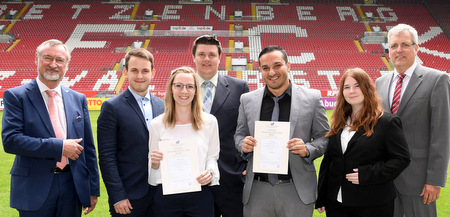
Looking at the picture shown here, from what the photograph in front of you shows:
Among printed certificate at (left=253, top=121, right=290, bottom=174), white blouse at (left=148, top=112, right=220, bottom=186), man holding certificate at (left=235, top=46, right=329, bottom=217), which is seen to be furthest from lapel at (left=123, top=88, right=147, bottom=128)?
printed certificate at (left=253, top=121, right=290, bottom=174)

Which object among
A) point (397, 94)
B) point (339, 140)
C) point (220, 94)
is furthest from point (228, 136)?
point (397, 94)

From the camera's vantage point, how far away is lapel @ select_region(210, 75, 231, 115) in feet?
11.6

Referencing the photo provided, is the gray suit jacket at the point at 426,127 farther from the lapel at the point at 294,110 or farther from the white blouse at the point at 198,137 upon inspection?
the white blouse at the point at 198,137

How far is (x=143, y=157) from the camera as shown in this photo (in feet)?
10.3

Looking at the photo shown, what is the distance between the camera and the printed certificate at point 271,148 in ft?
9.69

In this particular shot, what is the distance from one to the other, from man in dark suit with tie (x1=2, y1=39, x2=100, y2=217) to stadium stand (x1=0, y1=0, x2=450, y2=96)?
71.0ft

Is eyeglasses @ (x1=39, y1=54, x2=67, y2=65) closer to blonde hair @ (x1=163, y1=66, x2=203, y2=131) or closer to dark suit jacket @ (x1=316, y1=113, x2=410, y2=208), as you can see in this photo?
blonde hair @ (x1=163, y1=66, x2=203, y2=131)

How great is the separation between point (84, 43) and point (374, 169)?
32.9m

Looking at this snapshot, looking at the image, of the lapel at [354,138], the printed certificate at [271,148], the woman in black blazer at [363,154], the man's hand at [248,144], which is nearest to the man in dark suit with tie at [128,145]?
the man's hand at [248,144]

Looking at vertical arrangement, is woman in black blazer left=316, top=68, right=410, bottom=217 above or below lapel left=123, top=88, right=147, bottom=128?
below

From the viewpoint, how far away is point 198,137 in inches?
115

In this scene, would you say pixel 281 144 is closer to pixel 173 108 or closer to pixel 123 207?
pixel 173 108

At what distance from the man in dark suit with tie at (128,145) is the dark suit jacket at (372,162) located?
1.69 metres

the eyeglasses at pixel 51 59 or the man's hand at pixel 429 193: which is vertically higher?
the eyeglasses at pixel 51 59
